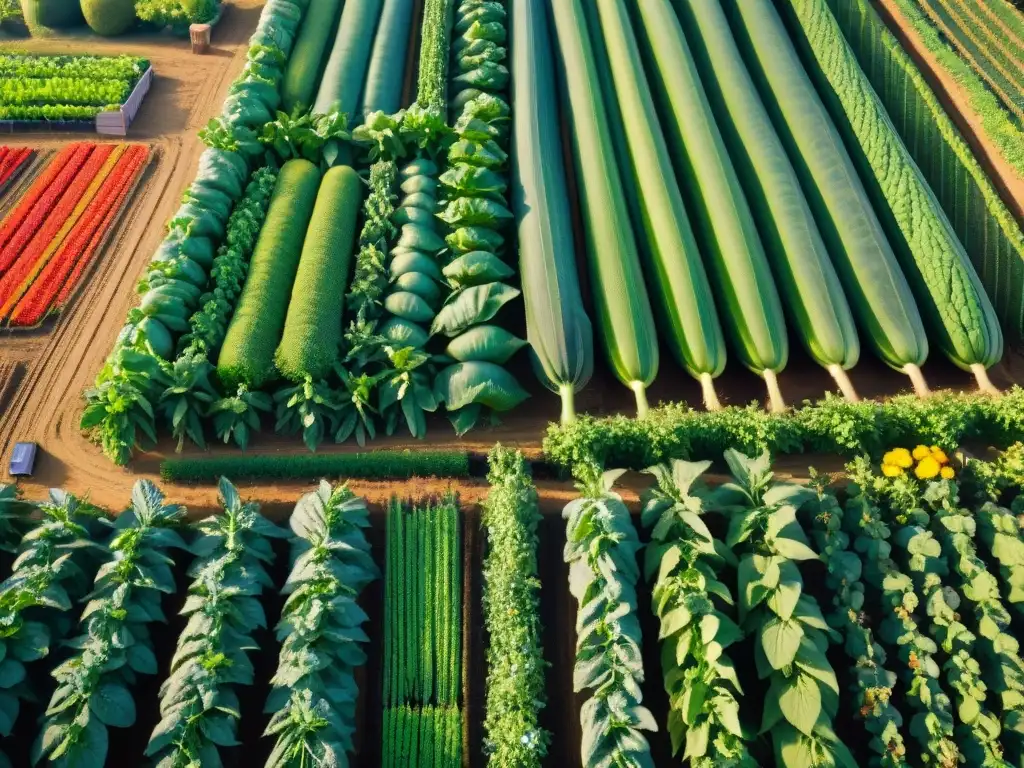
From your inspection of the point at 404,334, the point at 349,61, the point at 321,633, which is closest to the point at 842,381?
the point at 404,334

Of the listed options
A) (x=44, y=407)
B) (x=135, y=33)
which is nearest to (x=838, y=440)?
(x=44, y=407)

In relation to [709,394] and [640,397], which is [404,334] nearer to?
[640,397]

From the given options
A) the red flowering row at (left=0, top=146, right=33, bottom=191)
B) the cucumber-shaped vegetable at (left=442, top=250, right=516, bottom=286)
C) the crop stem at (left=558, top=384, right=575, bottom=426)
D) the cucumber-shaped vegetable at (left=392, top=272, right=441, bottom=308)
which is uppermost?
the red flowering row at (left=0, top=146, right=33, bottom=191)

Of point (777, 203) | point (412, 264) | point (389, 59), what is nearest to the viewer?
point (412, 264)

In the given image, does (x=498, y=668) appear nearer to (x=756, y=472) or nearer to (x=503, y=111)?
(x=756, y=472)

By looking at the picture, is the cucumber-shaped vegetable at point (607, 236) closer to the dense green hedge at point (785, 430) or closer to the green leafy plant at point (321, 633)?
the dense green hedge at point (785, 430)

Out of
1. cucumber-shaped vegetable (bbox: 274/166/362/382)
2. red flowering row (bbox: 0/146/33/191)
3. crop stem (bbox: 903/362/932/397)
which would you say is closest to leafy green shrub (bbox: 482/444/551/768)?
cucumber-shaped vegetable (bbox: 274/166/362/382)

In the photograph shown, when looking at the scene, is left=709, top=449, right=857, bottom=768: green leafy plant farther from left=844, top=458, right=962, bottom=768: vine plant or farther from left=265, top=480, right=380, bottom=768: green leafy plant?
left=265, top=480, right=380, bottom=768: green leafy plant

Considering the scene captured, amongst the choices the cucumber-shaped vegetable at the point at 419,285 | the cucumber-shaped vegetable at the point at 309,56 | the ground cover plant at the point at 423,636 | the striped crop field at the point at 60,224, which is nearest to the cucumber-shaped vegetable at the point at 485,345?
the cucumber-shaped vegetable at the point at 419,285
